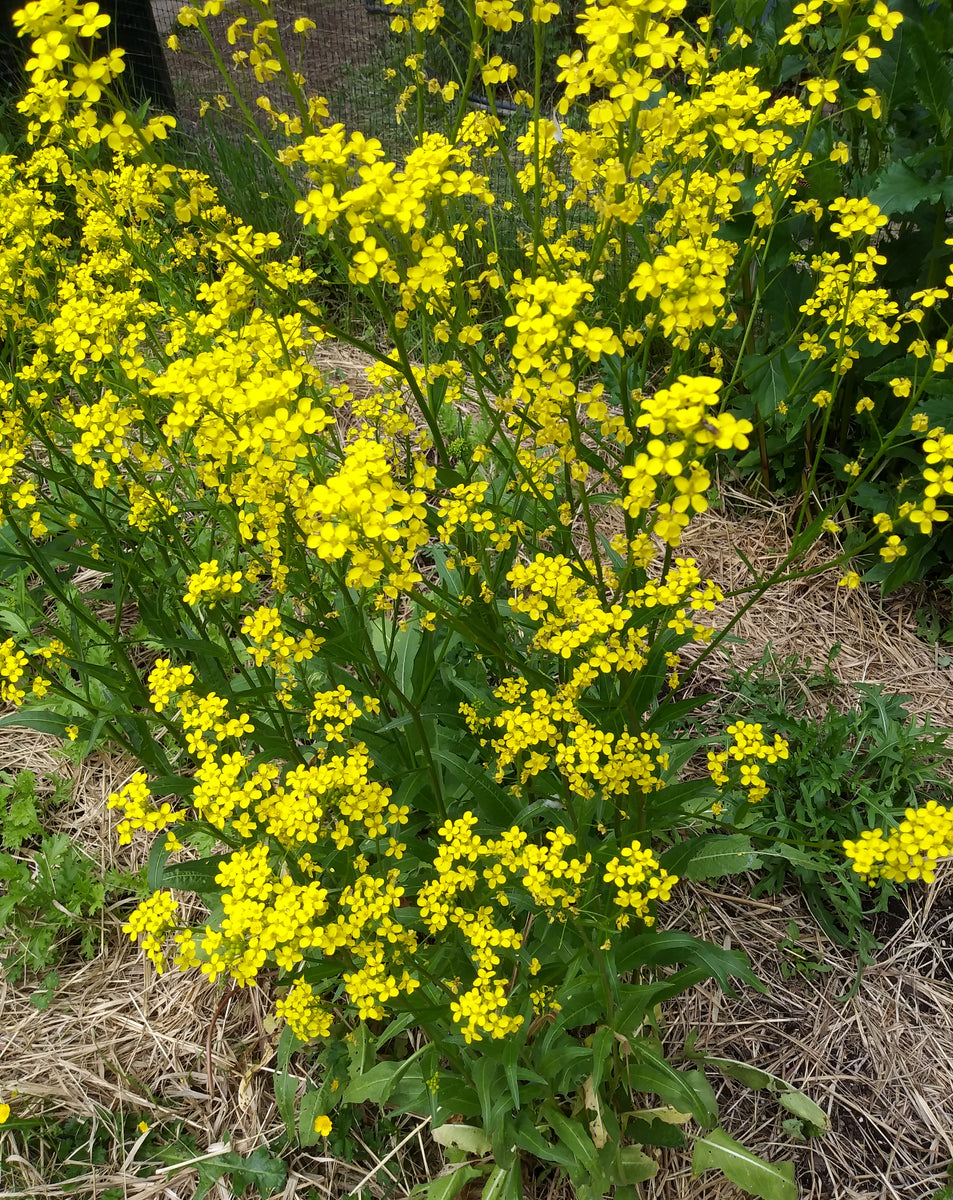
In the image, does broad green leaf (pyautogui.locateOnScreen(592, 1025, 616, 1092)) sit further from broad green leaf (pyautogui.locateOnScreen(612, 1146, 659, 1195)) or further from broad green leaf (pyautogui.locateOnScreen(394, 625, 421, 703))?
broad green leaf (pyautogui.locateOnScreen(394, 625, 421, 703))

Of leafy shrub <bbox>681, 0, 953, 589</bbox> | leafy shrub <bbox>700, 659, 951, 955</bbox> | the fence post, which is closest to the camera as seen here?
leafy shrub <bbox>700, 659, 951, 955</bbox>

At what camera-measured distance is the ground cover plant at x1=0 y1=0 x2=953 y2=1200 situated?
1872 millimetres

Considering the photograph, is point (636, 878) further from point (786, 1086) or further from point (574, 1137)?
point (786, 1086)

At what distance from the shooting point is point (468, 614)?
2.53 metres

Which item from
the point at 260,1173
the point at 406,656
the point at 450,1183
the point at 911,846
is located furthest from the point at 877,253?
the point at 260,1173

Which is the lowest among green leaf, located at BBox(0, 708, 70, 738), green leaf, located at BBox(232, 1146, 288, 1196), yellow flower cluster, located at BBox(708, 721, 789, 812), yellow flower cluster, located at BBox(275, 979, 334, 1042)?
green leaf, located at BBox(232, 1146, 288, 1196)

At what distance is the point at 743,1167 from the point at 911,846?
4.54 ft

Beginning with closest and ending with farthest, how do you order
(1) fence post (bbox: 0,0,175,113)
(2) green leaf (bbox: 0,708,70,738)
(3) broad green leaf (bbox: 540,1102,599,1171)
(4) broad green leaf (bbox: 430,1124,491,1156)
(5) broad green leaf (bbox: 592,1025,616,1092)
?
(5) broad green leaf (bbox: 592,1025,616,1092)
(3) broad green leaf (bbox: 540,1102,599,1171)
(4) broad green leaf (bbox: 430,1124,491,1156)
(2) green leaf (bbox: 0,708,70,738)
(1) fence post (bbox: 0,0,175,113)

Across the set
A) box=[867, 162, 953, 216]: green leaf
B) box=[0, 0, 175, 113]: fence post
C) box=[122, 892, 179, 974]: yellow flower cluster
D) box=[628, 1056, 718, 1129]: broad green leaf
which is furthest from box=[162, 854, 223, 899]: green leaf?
box=[0, 0, 175, 113]: fence post

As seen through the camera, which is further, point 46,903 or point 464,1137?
Answer: point 46,903

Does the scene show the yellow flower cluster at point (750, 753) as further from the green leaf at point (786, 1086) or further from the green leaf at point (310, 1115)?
the green leaf at point (310, 1115)

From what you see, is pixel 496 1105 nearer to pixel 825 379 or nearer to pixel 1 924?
pixel 1 924

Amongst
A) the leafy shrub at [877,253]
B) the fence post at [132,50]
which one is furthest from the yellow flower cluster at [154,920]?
the fence post at [132,50]

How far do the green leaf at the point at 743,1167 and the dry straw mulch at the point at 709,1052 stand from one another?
0.27 metres
